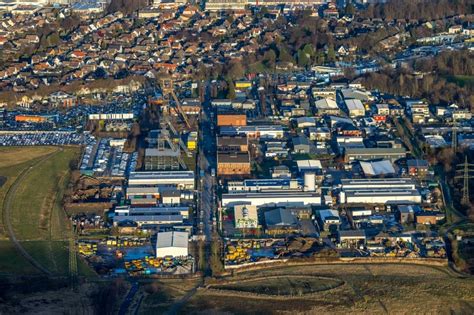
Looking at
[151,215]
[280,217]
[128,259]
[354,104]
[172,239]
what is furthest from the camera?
[354,104]

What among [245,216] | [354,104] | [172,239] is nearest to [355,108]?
[354,104]

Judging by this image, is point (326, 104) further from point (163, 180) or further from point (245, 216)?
point (245, 216)

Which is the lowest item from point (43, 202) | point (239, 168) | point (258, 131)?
point (43, 202)

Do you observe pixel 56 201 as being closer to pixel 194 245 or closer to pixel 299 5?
pixel 194 245

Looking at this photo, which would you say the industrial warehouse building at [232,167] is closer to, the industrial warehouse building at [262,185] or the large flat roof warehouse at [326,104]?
the industrial warehouse building at [262,185]

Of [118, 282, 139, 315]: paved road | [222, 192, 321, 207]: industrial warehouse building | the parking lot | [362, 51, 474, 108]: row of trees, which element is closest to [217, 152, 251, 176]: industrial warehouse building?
[222, 192, 321, 207]: industrial warehouse building

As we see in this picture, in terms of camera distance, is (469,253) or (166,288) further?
(469,253)

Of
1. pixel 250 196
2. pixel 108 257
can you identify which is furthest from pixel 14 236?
pixel 250 196
